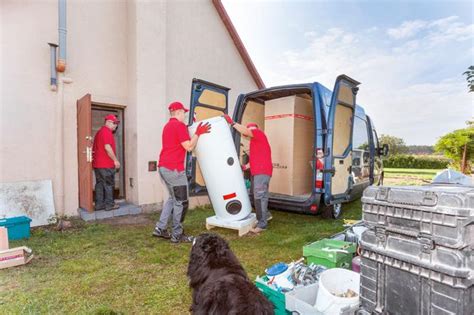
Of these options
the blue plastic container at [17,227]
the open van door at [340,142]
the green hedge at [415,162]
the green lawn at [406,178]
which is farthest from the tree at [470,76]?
the green hedge at [415,162]

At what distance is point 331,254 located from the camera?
2404 millimetres

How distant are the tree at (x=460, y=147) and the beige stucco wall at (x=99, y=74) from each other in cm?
1359

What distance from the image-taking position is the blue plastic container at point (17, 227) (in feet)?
12.1

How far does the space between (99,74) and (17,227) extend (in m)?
2.92

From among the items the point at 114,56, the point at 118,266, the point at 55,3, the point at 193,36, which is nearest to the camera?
the point at 118,266

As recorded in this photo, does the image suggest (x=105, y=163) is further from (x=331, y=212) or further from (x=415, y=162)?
(x=415, y=162)

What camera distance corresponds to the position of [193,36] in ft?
20.9

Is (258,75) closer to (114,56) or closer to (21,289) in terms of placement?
(114,56)

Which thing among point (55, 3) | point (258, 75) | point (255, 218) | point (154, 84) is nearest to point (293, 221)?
point (255, 218)

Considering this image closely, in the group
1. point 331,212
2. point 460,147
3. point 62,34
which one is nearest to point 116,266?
point 331,212

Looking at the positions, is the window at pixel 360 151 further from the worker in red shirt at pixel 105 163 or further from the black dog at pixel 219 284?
the worker in red shirt at pixel 105 163

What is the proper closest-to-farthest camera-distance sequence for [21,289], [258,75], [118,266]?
[21,289]
[118,266]
[258,75]

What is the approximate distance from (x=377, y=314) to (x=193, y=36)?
6320 mm

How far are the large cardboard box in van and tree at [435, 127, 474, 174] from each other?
12547 millimetres
